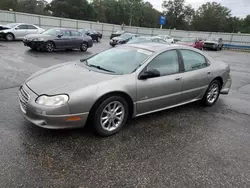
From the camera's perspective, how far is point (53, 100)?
2785mm

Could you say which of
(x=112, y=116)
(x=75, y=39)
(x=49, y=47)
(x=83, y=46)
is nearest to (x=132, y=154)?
(x=112, y=116)

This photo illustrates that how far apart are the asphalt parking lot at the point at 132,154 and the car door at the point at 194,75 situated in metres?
0.58

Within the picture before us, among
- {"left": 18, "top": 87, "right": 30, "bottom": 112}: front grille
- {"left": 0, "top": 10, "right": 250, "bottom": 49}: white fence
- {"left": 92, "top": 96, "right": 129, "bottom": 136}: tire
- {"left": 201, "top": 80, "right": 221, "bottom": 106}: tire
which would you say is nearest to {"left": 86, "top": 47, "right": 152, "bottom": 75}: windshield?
{"left": 92, "top": 96, "right": 129, "bottom": 136}: tire

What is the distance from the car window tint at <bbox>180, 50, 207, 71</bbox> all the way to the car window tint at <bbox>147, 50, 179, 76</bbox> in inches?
10.4

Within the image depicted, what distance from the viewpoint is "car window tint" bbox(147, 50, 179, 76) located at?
145 inches

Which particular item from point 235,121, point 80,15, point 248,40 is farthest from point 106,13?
point 235,121

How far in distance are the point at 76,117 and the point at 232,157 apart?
239cm

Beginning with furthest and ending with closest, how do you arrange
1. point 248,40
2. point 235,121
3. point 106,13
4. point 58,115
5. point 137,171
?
point 106,13
point 248,40
point 235,121
point 58,115
point 137,171

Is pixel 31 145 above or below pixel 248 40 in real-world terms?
below

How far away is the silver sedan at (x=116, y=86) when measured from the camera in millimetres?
2826

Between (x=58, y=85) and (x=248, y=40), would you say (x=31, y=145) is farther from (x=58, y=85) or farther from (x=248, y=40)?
(x=248, y=40)

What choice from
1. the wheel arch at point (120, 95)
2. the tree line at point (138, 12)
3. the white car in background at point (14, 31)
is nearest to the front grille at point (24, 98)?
the wheel arch at point (120, 95)

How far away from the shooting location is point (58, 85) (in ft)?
9.87

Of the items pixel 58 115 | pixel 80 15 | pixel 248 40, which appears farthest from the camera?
pixel 80 15
